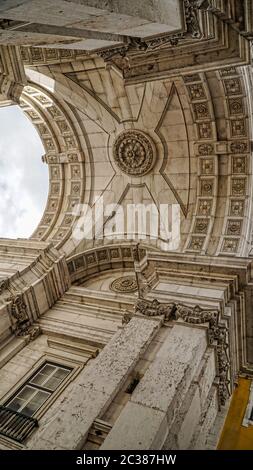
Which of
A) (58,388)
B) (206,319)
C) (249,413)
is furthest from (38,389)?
(249,413)

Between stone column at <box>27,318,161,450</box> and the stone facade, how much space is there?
3 centimetres

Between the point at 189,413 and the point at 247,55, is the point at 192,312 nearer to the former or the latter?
the point at 189,413

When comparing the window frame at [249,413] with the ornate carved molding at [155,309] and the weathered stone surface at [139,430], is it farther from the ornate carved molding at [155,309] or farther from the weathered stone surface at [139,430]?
the weathered stone surface at [139,430]

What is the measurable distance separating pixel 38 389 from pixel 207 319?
4.86m

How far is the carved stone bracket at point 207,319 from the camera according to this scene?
10069mm

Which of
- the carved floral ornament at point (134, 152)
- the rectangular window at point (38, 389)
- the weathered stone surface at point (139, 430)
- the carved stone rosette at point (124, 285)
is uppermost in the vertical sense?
the carved floral ornament at point (134, 152)

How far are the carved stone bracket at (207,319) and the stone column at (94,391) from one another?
0.45 metres

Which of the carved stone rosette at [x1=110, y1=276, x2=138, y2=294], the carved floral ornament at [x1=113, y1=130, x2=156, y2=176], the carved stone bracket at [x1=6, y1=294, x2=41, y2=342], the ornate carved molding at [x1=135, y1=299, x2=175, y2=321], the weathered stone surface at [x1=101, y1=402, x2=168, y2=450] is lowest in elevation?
the weathered stone surface at [x1=101, y1=402, x2=168, y2=450]

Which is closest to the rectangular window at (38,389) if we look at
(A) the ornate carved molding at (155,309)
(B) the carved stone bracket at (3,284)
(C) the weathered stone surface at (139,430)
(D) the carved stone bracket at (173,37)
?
(B) the carved stone bracket at (3,284)

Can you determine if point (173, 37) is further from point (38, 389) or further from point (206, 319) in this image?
point (38, 389)

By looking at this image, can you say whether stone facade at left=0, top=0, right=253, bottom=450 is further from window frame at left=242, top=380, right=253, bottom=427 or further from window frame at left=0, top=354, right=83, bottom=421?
window frame at left=242, top=380, right=253, bottom=427

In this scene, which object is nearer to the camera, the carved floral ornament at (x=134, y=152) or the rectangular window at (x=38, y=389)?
the rectangular window at (x=38, y=389)

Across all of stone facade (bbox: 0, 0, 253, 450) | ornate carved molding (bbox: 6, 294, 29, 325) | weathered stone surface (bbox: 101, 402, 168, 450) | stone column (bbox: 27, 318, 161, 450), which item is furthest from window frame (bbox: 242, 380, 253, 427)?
ornate carved molding (bbox: 6, 294, 29, 325)

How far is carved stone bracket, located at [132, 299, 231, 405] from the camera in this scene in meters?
10.1
